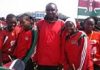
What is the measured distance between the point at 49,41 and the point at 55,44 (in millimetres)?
126

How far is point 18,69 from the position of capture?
620 cm

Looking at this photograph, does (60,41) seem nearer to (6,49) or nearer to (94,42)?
(94,42)

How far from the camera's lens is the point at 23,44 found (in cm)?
880

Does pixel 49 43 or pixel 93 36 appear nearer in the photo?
pixel 49 43

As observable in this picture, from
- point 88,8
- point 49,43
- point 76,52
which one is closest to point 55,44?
point 49,43

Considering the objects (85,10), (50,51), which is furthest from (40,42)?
(85,10)

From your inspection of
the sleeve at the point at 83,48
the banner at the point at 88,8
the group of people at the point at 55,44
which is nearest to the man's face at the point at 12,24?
the group of people at the point at 55,44

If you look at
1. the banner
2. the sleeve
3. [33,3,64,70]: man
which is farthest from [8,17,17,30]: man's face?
the banner

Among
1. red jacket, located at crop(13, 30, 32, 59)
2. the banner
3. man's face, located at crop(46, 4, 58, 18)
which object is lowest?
the banner

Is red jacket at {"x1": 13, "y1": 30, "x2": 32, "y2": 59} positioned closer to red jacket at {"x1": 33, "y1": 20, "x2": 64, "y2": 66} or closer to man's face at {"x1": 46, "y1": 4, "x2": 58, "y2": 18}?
red jacket at {"x1": 33, "y1": 20, "x2": 64, "y2": 66}

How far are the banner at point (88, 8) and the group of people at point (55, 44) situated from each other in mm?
6529

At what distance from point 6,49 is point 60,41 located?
4.87ft

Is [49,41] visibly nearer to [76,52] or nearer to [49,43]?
A: [49,43]

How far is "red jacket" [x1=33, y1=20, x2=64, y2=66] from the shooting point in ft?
26.6
